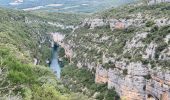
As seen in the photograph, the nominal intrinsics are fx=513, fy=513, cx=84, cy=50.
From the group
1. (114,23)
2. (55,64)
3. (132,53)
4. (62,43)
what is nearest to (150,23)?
(132,53)

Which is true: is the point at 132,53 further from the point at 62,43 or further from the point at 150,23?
the point at 62,43

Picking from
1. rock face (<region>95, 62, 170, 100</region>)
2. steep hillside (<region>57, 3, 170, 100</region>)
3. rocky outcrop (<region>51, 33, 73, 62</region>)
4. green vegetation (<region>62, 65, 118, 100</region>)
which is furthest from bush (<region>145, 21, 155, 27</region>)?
rocky outcrop (<region>51, 33, 73, 62</region>)

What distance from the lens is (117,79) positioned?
76.6 metres

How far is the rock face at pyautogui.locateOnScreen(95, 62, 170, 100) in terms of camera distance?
6278 cm

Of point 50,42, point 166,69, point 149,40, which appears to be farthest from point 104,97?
point 50,42

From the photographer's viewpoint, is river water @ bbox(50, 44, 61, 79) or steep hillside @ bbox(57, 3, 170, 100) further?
river water @ bbox(50, 44, 61, 79)

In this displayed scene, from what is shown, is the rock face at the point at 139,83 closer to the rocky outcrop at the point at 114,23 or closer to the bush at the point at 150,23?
the bush at the point at 150,23

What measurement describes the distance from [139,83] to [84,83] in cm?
2505

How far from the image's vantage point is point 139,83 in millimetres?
68938

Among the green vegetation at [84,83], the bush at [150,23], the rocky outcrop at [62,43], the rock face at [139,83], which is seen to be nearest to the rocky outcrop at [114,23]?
the bush at [150,23]

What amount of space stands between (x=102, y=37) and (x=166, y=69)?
154 ft

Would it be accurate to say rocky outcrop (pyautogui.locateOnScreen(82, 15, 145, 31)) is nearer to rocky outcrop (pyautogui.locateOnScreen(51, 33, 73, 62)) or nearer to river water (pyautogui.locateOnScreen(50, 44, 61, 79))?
rocky outcrop (pyautogui.locateOnScreen(51, 33, 73, 62))

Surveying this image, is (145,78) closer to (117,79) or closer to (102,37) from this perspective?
(117,79)

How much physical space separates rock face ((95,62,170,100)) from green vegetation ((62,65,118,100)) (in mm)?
1912
